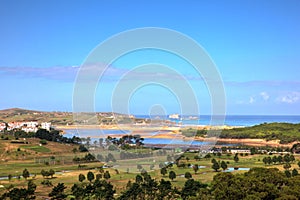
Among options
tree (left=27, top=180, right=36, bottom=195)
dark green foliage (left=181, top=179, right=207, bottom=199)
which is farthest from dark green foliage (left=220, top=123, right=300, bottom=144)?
tree (left=27, top=180, right=36, bottom=195)

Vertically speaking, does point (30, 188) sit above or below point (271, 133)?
below

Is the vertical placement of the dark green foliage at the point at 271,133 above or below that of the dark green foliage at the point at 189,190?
above

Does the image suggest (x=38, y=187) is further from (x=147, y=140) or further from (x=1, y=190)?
(x=147, y=140)

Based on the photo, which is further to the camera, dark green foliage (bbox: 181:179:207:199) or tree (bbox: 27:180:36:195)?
tree (bbox: 27:180:36:195)

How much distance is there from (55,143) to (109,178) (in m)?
22.9

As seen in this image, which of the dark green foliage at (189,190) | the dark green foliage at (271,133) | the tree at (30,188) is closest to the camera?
the dark green foliage at (189,190)

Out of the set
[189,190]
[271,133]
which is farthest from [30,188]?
[271,133]

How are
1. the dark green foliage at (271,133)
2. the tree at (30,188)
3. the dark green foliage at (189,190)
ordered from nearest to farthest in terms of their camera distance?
1. the dark green foliage at (189,190)
2. the tree at (30,188)
3. the dark green foliage at (271,133)

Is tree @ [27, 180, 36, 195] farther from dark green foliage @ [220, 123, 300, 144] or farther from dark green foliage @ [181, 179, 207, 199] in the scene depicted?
dark green foliage @ [220, 123, 300, 144]

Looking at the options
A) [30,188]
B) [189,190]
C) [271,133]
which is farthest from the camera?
[271,133]

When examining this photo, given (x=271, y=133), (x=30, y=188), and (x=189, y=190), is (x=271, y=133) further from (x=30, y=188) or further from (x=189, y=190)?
(x=30, y=188)

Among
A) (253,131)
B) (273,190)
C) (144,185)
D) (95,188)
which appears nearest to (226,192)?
(273,190)

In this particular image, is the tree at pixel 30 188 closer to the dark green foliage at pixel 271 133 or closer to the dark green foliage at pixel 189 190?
the dark green foliage at pixel 189 190

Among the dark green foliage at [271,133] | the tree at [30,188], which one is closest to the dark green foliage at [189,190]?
the tree at [30,188]
